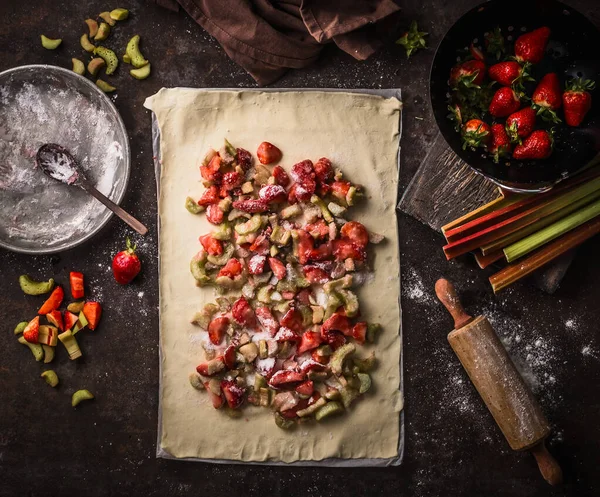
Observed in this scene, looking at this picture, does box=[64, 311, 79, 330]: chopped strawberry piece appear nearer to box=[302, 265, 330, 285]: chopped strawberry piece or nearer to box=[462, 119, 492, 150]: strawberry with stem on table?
box=[302, 265, 330, 285]: chopped strawberry piece

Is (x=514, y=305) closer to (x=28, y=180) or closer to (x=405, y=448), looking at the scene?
(x=405, y=448)

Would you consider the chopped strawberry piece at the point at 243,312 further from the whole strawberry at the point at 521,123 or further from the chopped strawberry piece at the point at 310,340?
the whole strawberry at the point at 521,123

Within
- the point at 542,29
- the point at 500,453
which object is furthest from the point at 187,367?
the point at 542,29

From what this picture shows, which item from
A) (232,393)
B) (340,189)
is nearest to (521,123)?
(340,189)

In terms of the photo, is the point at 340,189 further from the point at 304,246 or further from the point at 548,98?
the point at 548,98

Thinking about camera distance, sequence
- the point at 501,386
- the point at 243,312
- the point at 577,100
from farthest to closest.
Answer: the point at 243,312, the point at 501,386, the point at 577,100
